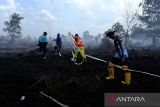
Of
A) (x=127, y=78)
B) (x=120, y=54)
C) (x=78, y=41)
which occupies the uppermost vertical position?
(x=78, y=41)

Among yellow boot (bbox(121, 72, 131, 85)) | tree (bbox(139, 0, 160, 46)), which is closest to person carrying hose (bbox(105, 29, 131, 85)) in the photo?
yellow boot (bbox(121, 72, 131, 85))

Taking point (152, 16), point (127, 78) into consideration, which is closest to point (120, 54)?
point (127, 78)

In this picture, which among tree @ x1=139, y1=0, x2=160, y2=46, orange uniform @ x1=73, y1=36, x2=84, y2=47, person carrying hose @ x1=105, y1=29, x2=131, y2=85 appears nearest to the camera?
person carrying hose @ x1=105, y1=29, x2=131, y2=85

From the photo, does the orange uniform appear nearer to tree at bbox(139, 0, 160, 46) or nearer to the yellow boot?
the yellow boot

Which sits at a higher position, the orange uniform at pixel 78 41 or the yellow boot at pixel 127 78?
the orange uniform at pixel 78 41

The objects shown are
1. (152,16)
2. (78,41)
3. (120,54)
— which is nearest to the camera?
(120,54)

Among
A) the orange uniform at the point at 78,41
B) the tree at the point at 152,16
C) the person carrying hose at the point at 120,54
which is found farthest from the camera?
the tree at the point at 152,16

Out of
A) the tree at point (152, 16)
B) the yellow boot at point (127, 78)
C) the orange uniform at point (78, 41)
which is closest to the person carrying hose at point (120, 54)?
the yellow boot at point (127, 78)

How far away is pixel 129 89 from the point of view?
10016 mm

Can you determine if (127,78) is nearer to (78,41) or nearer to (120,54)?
(120,54)

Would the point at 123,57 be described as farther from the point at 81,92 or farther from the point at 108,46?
the point at 108,46

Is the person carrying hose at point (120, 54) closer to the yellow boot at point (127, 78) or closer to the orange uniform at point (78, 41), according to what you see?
the yellow boot at point (127, 78)

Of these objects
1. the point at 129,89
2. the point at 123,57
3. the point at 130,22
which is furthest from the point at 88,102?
the point at 130,22

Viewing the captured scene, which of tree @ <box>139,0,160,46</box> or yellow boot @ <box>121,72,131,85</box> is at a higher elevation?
tree @ <box>139,0,160,46</box>
